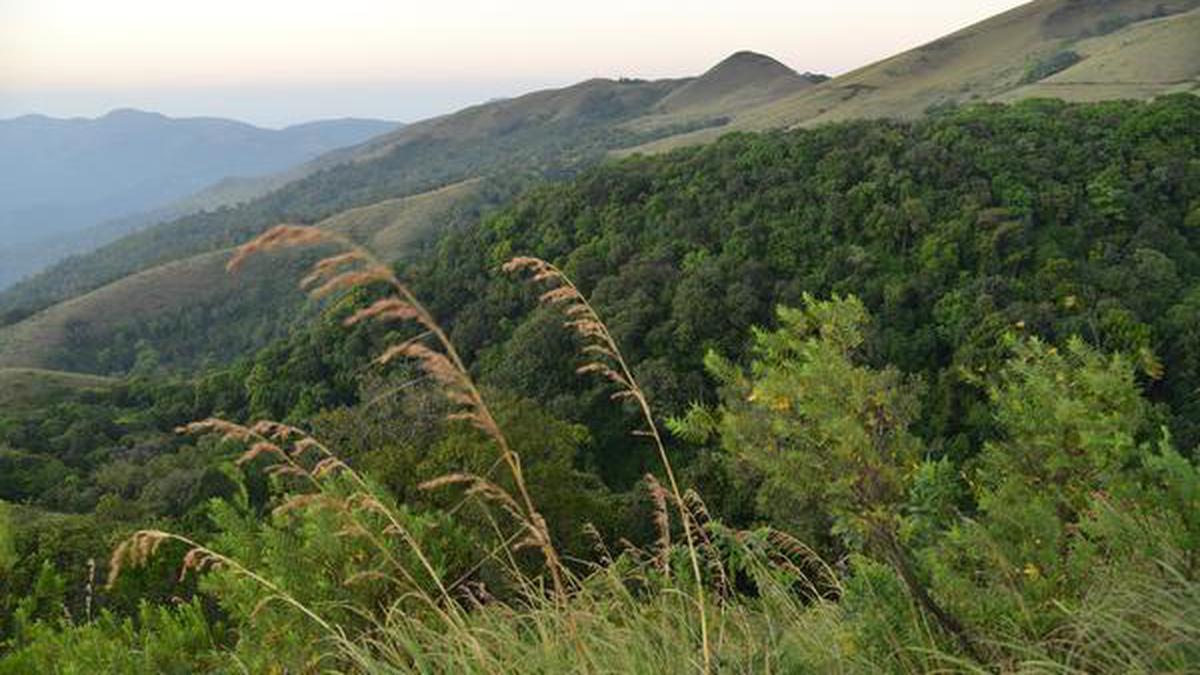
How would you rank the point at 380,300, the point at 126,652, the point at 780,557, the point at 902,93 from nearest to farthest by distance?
the point at 380,300 → the point at 780,557 → the point at 126,652 → the point at 902,93

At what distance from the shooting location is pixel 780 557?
15.7ft

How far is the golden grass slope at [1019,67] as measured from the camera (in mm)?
87375

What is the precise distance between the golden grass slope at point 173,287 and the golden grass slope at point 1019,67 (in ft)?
152

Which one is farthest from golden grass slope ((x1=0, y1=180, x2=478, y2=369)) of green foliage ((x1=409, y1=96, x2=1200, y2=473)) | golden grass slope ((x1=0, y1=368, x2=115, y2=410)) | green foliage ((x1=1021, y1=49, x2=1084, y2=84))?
green foliage ((x1=1021, y1=49, x2=1084, y2=84))

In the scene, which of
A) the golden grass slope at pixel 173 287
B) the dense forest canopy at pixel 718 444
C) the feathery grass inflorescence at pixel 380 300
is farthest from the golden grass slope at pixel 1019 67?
the feathery grass inflorescence at pixel 380 300

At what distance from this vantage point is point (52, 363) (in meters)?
99.5

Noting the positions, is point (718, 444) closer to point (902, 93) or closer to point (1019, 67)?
point (902, 93)

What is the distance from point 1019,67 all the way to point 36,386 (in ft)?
470

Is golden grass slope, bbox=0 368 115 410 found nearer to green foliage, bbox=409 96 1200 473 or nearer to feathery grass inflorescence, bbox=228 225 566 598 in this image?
green foliage, bbox=409 96 1200 473

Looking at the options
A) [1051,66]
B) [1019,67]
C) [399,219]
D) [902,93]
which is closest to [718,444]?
[1051,66]

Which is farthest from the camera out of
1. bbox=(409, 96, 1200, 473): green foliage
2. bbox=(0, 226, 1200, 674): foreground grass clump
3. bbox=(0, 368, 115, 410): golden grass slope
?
bbox=(0, 368, 115, 410): golden grass slope

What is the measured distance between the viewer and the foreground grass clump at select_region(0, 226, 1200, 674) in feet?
8.11

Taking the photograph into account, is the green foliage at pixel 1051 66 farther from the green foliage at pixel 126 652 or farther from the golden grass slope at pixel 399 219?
the green foliage at pixel 126 652

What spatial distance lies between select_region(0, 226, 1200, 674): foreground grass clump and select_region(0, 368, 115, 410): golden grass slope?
73.4 metres
